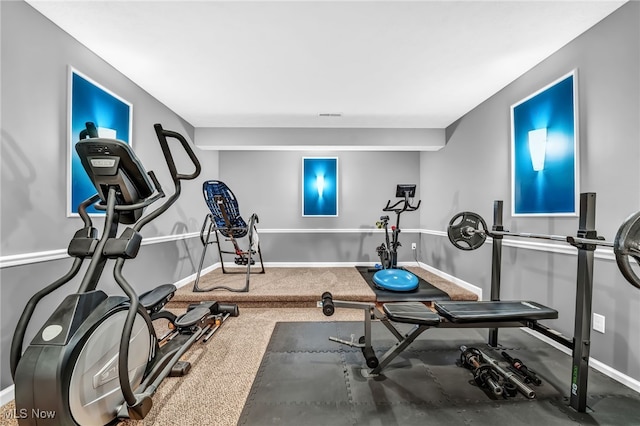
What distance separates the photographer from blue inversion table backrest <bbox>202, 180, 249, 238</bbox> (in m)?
3.46

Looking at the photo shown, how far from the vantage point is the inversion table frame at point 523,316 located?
1.64 meters

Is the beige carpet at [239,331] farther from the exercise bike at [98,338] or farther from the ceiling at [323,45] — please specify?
the ceiling at [323,45]

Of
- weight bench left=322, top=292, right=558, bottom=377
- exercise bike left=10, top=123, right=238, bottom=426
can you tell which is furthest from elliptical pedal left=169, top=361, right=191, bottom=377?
weight bench left=322, top=292, right=558, bottom=377

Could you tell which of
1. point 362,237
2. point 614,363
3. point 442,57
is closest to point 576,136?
point 442,57

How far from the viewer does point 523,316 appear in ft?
5.92

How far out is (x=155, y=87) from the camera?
3.03 metres

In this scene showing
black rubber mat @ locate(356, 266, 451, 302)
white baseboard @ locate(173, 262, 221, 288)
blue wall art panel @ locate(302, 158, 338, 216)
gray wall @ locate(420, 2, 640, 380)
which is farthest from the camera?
blue wall art panel @ locate(302, 158, 338, 216)

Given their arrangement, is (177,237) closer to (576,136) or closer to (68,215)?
(68,215)

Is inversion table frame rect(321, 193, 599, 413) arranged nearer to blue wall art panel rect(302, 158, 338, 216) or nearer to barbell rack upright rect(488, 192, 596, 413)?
barbell rack upright rect(488, 192, 596, 413)

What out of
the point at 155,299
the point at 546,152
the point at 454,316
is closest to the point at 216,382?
the point at 155,299

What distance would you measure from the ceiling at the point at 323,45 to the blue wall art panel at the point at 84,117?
0.36 m

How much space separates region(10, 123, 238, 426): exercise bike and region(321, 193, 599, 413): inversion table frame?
1.31 m

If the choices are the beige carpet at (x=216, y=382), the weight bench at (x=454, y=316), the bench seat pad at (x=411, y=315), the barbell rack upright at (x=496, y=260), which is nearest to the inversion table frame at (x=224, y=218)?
the beige carpet at (x=216, y=382)
